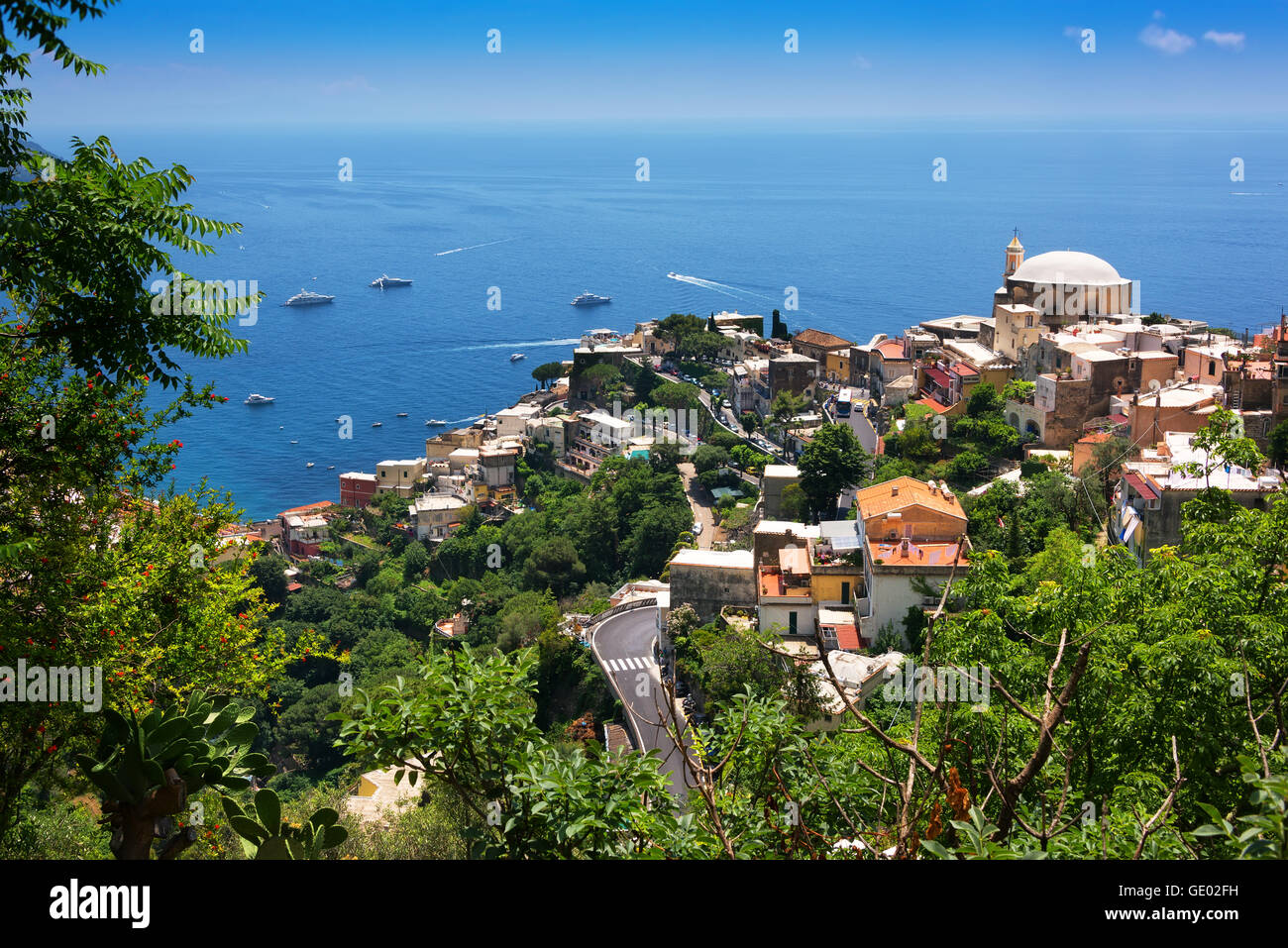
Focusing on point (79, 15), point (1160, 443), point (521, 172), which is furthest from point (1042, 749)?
point (521, 172)

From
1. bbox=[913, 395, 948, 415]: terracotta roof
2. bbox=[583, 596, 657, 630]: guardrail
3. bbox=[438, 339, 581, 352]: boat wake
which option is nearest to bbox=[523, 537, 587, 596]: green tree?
bbox=[583, 596, 657, 630]: guardrail

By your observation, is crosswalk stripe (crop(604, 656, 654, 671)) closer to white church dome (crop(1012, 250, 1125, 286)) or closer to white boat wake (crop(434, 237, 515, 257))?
white church dome (crop(1012, 250, 1125, 286))

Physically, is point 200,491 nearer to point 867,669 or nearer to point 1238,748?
point 1238,748

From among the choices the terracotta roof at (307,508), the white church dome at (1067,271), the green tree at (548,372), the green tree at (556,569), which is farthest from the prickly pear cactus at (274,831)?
the green tree at (548,372)

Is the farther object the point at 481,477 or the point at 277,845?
the point at 481,477
